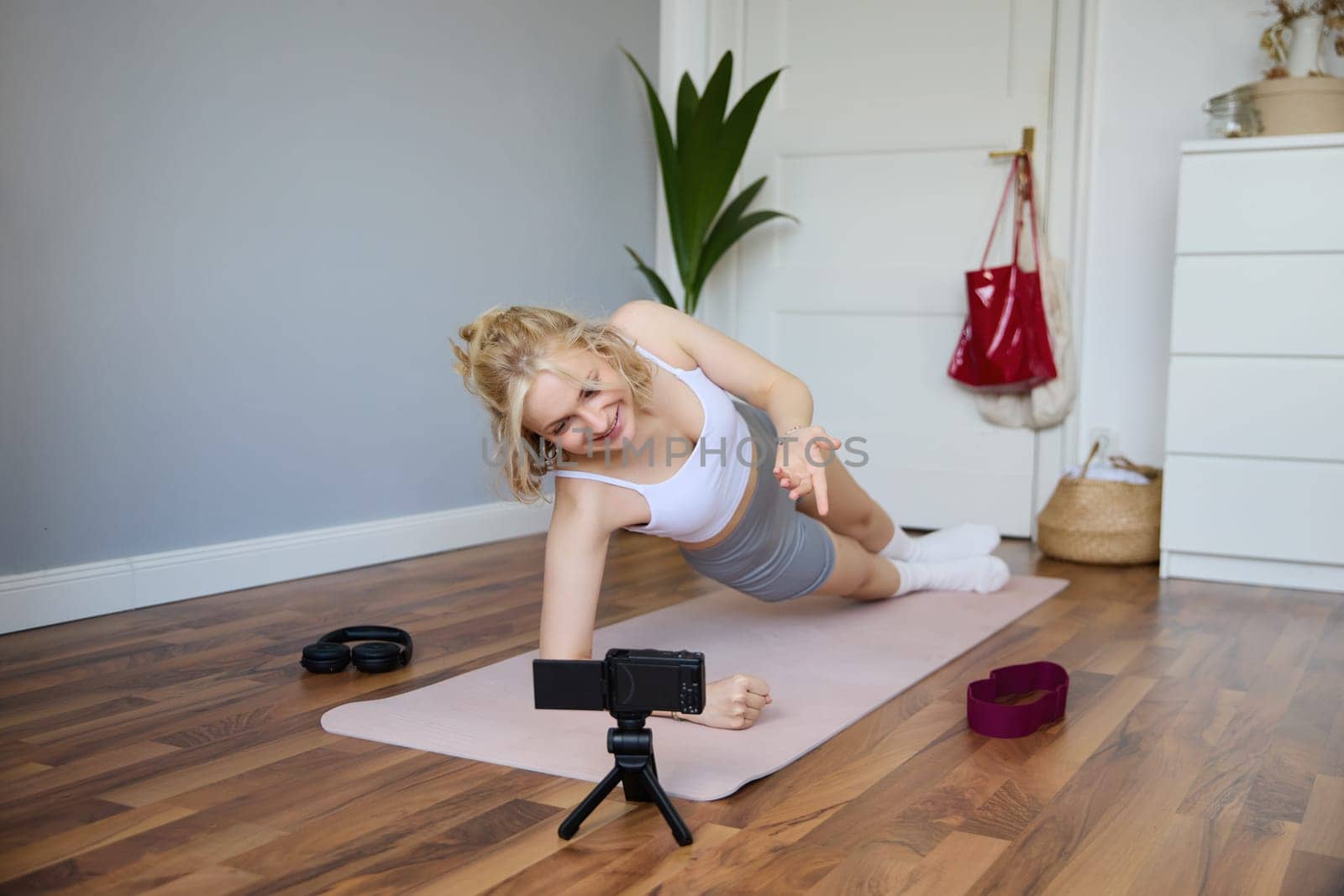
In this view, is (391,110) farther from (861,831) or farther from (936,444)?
(861,831)

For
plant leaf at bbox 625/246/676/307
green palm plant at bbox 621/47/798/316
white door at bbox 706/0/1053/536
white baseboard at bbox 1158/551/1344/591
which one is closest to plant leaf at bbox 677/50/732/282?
green palm plant at bbox 621/47/798/316

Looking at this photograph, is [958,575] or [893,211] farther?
[893,211]

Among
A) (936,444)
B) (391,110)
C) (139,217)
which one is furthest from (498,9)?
(936,444)

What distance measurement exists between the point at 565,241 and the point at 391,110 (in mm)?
782

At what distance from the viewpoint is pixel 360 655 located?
210cm

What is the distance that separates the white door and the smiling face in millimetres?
2330

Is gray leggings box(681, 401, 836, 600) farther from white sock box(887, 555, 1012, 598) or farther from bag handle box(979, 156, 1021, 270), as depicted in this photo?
bag handle box(979, 156, 1021, 270)

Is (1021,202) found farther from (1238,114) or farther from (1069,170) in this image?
(1238,114)

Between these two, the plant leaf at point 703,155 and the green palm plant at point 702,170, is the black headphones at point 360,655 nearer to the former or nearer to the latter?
the green palm plant at point 702,170

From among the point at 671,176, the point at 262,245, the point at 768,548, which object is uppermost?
the point at 671,176

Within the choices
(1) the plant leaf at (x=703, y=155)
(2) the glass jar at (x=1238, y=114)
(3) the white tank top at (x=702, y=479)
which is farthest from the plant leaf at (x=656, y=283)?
(3) the white tank top at (x=702, y=479)

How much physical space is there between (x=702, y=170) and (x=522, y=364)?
2240 millimetres

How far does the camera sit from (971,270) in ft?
12.2

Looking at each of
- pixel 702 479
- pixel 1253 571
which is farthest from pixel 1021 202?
pixel 702 479
